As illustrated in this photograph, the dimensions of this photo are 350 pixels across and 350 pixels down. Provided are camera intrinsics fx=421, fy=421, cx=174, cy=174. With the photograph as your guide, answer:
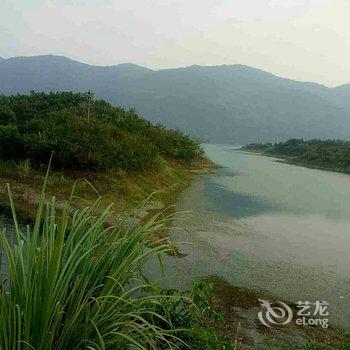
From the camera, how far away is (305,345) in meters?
7.31

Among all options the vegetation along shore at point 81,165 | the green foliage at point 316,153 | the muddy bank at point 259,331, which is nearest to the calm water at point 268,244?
the muddy bank at point 259,331

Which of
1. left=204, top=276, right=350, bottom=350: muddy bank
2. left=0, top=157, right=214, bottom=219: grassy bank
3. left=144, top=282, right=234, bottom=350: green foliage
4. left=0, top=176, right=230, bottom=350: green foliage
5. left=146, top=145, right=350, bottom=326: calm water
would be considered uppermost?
left=0, top=176, right=230, bottom=350: green foliage

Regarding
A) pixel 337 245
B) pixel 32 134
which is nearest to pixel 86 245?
pixel 337 245

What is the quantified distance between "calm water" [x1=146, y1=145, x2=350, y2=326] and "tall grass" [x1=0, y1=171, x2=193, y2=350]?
804mm

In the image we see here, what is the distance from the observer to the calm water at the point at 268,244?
10844 mm

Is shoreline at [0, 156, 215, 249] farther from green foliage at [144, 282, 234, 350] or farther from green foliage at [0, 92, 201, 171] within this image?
green foliage at [144, 282, 234, 350]

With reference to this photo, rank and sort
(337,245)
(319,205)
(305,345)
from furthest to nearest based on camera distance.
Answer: (319,205)
(337,245)
(305,345)

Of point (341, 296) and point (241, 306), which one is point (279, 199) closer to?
point (341, 296)

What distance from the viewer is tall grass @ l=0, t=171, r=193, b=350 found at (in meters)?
2.73

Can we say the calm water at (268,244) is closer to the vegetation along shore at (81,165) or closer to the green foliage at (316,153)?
the vegetation along shore at (81,165)

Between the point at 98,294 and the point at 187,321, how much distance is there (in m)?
1.57

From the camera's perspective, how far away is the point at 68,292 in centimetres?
318

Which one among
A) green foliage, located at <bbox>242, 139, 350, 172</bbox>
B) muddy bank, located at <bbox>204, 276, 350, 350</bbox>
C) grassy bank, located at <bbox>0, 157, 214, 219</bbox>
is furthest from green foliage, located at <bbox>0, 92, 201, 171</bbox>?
green foliage, located at <bbox>242, 139, 350, 172</bbox>

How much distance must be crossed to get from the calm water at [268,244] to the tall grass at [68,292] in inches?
31.7
